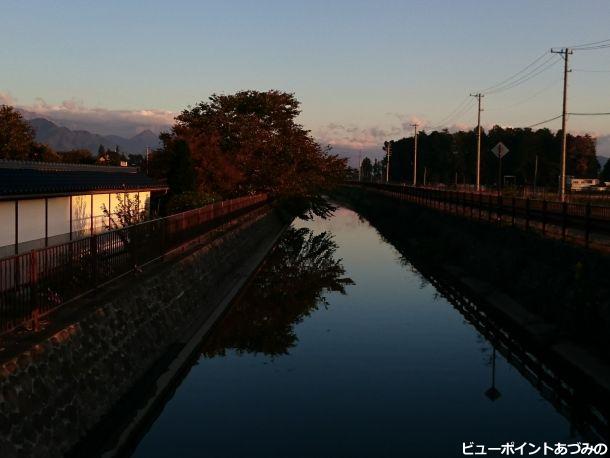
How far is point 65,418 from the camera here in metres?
9.48

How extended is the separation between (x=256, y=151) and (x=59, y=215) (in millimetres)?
37784

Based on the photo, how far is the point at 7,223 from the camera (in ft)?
56.0

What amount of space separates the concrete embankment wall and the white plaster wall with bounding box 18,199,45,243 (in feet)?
13.6

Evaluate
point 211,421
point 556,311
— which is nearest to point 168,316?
point 211,421

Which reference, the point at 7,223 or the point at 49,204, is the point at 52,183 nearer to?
the point at 49,204

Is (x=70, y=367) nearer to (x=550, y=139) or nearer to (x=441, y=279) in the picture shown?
(x=441, y=279)

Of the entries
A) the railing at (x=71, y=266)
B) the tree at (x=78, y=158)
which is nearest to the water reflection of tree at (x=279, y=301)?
the railing at (x=71, y=266)

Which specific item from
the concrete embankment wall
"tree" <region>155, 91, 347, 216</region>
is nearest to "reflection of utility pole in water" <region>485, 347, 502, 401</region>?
the concrete embankment wall

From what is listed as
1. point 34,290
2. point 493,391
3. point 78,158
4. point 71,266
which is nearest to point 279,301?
point 493,391

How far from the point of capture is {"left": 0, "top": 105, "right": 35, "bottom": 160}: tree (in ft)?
206

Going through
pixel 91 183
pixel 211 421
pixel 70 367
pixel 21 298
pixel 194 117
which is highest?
pixel 194 117

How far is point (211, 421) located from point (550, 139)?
129933mm

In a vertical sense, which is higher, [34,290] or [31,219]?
[31,219]

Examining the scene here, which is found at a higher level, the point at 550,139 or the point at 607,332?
the point at 550,139
